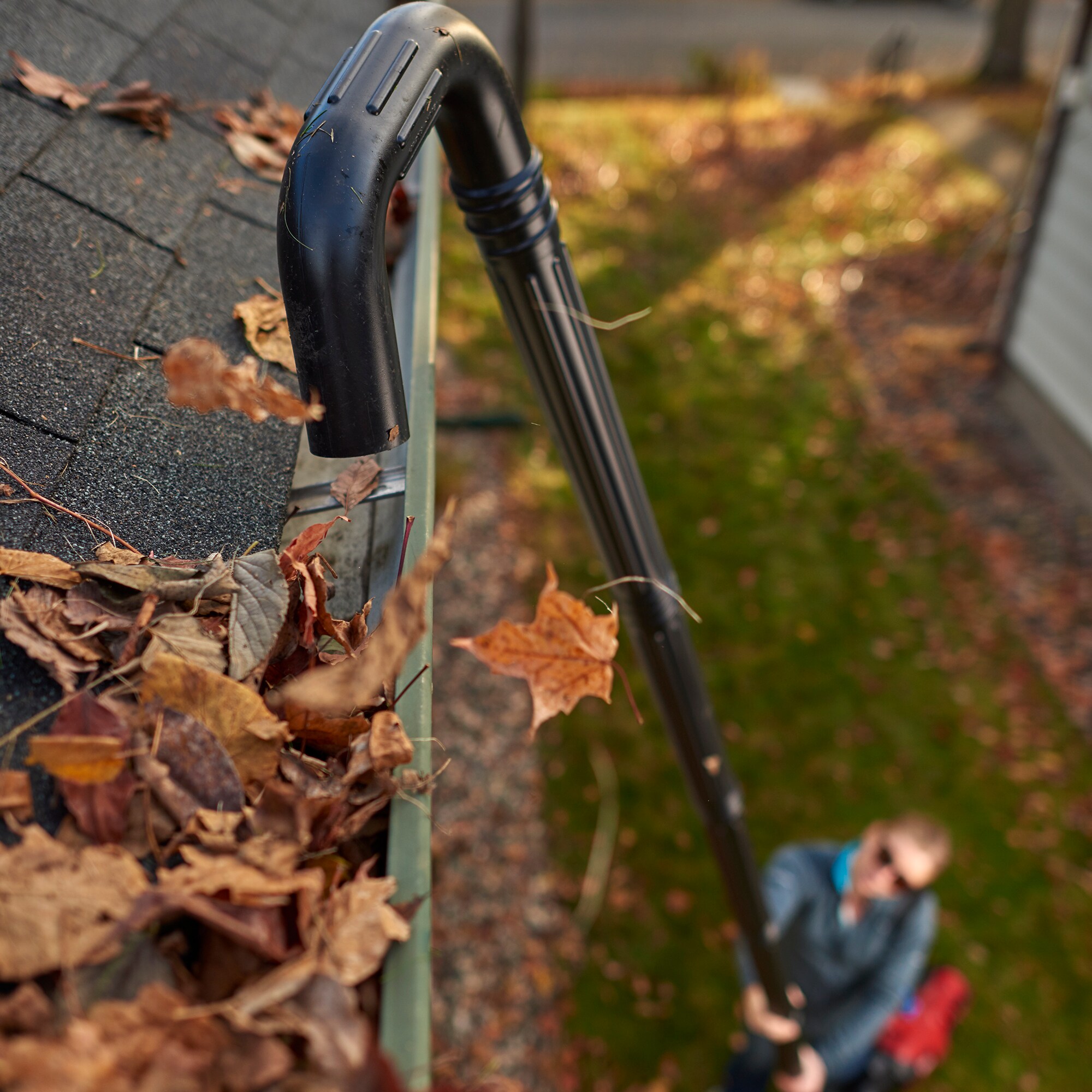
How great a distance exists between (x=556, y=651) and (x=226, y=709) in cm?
53

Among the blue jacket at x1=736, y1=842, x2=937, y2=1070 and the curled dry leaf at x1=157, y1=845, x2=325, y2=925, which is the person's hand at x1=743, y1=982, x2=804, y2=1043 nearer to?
the blue jacket at x1=736, y1=842, x2=937, y2=1070

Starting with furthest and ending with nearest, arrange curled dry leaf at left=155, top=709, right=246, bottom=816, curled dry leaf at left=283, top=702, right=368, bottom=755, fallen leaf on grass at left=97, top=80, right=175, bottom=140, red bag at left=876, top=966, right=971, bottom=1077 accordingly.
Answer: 1. red bag at left=876, top=966, right=971, bottom=1077
2. fallen leaf on grass at left=97, top=80, right=175, bottom=140
3. curled dry leaf at left=283, top=702, right=368, bottom=755
4. curled dry leaf at left=155, top=709, right=246, bottom=816

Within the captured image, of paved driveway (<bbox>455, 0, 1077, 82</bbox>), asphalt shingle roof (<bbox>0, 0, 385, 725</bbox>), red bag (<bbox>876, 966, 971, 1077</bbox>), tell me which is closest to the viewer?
asphalt shingle roof (<bbox>0, 0, 385, 725</bbox>)

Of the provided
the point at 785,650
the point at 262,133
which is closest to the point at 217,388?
the point at 262,133

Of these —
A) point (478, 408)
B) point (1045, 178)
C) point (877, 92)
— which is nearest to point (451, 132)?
point (478, 408)

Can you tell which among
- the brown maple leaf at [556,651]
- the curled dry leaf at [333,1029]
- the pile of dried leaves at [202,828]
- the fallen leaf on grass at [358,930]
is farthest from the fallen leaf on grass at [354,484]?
the curled dry leaf at [333,1029]

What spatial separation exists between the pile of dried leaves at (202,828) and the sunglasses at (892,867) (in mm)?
3363

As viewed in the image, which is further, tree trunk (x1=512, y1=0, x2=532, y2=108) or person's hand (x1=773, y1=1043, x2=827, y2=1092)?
tree trunk (x1=512, y1=0, x2=532, y2=108)

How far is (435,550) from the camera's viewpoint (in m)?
0.93

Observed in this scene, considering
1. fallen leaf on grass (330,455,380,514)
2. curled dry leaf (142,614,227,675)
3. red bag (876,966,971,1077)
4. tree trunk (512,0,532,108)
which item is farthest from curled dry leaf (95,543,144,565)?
tree trunk (512,0,532,108)

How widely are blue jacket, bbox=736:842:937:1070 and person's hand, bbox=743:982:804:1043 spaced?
14 centimetres

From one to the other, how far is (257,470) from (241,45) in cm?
165

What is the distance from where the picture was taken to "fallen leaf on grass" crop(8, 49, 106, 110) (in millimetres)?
1654

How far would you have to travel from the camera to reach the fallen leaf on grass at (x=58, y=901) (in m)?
0.82
